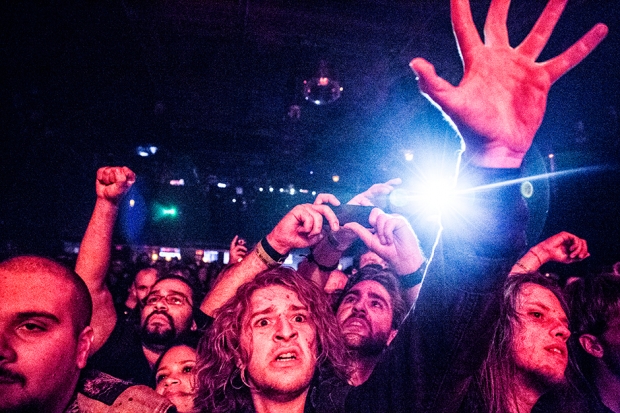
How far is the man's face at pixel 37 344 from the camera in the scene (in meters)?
1.25

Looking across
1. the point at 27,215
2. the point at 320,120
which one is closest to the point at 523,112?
the point at 320,120

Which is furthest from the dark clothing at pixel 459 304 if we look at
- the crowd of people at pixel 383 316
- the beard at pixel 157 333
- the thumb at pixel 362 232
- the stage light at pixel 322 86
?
the stage light at pixel 322 86

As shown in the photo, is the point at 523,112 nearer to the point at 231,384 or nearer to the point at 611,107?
the point at 231,384

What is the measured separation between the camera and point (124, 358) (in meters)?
2.57

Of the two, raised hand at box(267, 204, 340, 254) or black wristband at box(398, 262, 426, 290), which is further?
black wristband at box(398, 262, 426, 290)

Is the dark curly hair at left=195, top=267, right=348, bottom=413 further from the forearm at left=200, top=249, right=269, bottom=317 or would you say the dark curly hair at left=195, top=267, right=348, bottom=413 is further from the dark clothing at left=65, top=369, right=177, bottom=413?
the dark clothing at left=65, top=369, right=177, bottom=413

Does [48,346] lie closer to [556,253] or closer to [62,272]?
[62,272]

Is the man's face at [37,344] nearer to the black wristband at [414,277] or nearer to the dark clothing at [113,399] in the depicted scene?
the dark clothing at [113,399]

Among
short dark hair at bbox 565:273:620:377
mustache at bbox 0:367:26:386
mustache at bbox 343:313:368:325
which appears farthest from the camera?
mustache at bbox 343:313:368:325

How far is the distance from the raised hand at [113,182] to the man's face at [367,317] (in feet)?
4.53

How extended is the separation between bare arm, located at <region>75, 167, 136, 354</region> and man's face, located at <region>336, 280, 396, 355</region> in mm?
1322

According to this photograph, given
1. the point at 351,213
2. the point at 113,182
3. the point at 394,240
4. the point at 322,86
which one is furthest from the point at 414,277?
the point at 322,86

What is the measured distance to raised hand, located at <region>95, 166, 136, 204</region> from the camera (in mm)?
1811

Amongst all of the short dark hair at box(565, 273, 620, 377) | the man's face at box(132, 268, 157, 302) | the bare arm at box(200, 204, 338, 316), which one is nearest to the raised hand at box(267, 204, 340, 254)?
the bare arm at box(200, 204, 338, 316)
